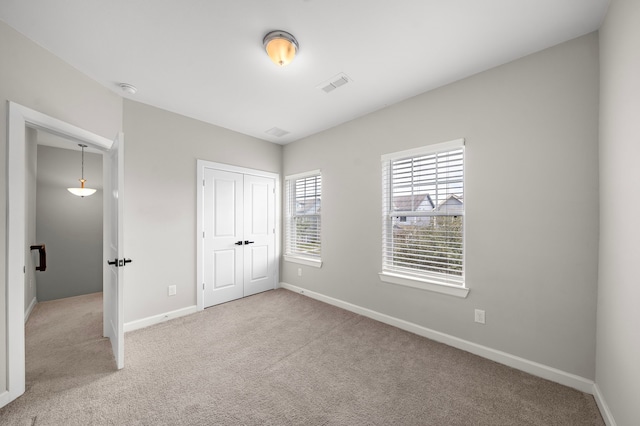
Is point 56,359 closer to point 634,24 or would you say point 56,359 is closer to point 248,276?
point 248,276

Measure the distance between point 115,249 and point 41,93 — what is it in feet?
4.53

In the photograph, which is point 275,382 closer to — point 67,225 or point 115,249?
point 115,249

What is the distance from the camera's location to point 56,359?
226cm

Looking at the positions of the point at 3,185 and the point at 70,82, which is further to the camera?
the point at 70,82

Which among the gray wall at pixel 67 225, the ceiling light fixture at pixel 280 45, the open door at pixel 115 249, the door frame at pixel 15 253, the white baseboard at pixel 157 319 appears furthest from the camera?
the gray wall at pixel 67 225

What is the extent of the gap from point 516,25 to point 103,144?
12.3 feet

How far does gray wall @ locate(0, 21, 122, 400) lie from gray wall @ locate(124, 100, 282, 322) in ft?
1.21

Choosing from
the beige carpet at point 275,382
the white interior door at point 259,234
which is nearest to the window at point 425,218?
the beige carpet at point 275,382

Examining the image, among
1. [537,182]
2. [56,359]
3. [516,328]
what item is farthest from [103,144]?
[516,328]

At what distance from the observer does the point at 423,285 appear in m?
2.69

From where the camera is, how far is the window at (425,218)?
8.23ft

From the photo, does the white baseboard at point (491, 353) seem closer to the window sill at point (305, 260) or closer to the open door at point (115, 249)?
the window sill at point (305, 260)

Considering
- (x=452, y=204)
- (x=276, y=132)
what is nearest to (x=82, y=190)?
(x=276, y=132)

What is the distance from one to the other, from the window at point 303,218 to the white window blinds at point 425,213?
124cm
